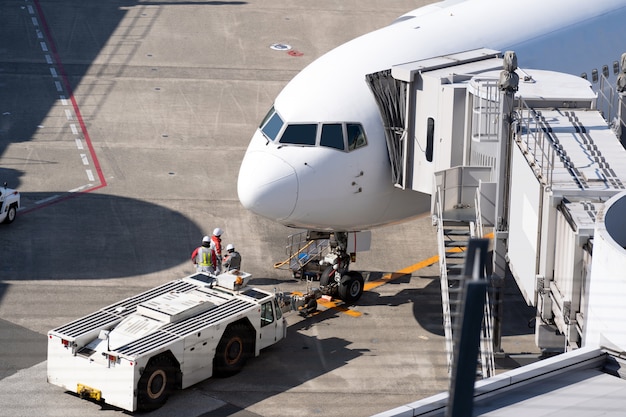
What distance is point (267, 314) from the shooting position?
92.0 feet

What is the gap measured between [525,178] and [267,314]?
25.2 feet

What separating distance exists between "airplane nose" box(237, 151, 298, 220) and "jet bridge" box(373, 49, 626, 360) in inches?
103

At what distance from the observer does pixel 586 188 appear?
70.9 ft

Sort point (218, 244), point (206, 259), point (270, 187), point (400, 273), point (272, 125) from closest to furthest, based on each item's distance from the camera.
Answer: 1. point (270, 187)
2. point (272, 125)
3. point (206, 259)
4. point (218, 244)
5. point (400, 273)

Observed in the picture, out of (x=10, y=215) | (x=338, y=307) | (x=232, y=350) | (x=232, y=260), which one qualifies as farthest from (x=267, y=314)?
(x=10, y=215)

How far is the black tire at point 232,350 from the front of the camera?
26734 millimetres

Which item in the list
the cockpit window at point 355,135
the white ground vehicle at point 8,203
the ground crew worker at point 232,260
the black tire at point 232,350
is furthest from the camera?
the white ground vehicle at point 8,203

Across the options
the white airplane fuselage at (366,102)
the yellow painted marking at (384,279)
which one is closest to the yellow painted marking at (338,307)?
the yellow painted marking at (384,279)

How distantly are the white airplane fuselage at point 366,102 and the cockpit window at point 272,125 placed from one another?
0.27 feet

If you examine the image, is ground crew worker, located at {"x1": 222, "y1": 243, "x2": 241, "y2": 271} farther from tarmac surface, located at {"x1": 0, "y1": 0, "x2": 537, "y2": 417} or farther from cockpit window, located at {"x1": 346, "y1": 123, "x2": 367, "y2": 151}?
cockpit window, located at {"x1": 346, "y1": 123, "x2": 367, "y2": 151}

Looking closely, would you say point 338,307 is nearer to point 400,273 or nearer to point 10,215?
point 400,273

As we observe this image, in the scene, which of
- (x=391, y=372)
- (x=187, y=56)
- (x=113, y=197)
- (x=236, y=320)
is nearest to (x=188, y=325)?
(x=236, y=320)

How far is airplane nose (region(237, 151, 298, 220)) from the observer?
28219 millimetres

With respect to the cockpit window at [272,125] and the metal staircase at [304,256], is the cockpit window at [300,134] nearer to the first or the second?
the cockpit window at [272,125]
